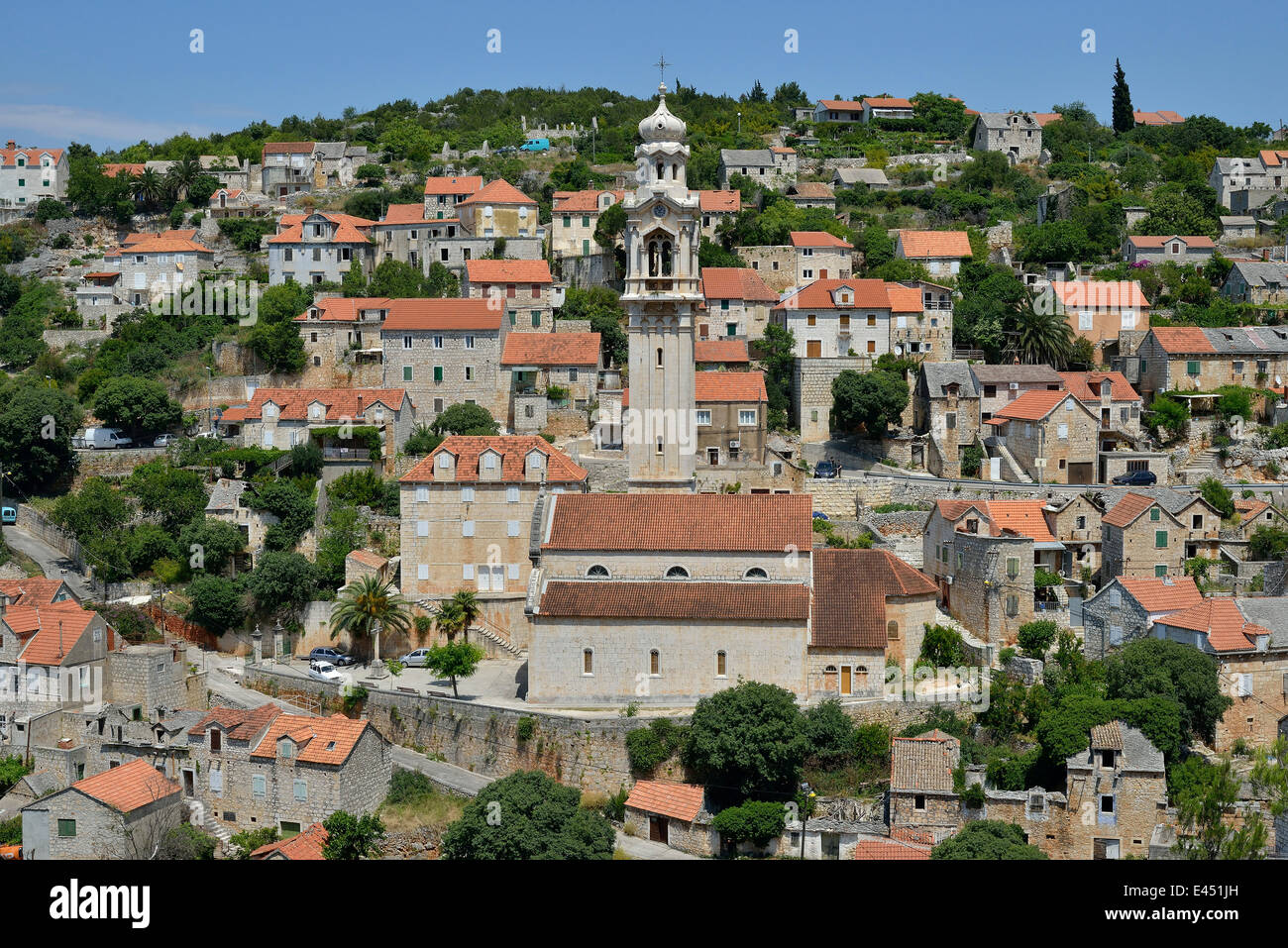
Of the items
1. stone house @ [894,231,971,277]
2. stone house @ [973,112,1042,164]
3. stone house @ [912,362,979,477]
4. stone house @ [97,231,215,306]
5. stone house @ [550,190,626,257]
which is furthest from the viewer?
stone house @ [973,112,1042,164]

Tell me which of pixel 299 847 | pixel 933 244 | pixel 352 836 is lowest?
pixel 299 847

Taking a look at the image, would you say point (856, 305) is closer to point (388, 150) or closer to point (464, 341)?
point (464, 341)

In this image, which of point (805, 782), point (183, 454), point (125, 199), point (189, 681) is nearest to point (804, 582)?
point (805, 782)

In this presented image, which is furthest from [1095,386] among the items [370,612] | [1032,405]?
[370,612]

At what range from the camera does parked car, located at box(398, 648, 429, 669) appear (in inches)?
1836

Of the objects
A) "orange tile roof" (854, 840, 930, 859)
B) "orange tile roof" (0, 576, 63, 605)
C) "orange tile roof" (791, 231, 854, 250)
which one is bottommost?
"orange tile roof" (854, 840, 930, 859)

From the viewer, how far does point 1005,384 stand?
196 ft

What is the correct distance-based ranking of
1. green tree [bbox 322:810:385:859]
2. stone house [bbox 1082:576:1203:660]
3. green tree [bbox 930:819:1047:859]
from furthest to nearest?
stone house [bbox 1082:576:1203:660] < green tree [bbox 322:810:385:859] < green tree [bbox 930:819:1047:859]

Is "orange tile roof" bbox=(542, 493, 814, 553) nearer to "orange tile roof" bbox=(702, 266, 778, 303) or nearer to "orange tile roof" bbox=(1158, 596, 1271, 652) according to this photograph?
"orange tile roof" bbox=(1158, 596, 1271, 652)

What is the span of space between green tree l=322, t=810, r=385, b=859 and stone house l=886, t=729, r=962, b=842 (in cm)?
1385

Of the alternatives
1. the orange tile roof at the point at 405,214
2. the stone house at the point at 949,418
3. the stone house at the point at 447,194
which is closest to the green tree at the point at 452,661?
the stone house at the point at 949,418

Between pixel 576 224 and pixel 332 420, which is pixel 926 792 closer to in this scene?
pixel 332 420

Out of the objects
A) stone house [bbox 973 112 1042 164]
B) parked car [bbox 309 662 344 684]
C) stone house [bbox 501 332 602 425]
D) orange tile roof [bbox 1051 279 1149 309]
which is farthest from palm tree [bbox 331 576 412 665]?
stone house [bbox 973 112 1042 164]

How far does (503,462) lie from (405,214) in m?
38.2
